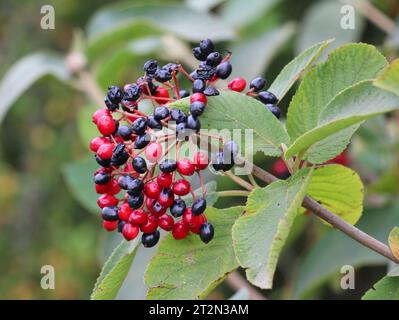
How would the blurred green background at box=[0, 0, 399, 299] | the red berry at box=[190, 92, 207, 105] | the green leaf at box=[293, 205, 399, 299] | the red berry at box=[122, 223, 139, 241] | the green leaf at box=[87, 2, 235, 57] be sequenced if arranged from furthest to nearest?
the green leaf at box=[87, 2, 235, 57], the blurred green background at box=[0, 0, 399, 299], the green leaf at box=[293, 205, 399, 299], the red berry at box=[122, 223, 139, 241], the red berry at box=[190, 92, 207, 105]

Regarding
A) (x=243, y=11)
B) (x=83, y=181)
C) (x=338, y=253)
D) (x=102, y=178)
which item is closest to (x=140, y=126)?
(x=102, y=178)

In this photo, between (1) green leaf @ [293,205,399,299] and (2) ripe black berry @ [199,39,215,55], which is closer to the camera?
(2) ripe black berry @ [199,39,215,55]

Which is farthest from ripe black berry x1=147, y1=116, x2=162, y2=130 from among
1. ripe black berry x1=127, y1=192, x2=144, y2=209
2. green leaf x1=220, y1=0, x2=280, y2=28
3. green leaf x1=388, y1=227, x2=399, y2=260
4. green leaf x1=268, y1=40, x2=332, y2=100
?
green leaf x1=220, y1=0, x2=280, y2=28

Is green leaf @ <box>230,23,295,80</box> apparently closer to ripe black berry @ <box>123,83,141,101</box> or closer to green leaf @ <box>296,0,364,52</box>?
green leaf @ <box>296,0,364,52</box>

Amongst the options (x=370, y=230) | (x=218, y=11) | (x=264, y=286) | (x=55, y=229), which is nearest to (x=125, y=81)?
(x=218, y=11)

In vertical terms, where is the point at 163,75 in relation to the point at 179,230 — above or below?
above

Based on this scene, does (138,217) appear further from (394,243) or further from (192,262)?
(394,243)
